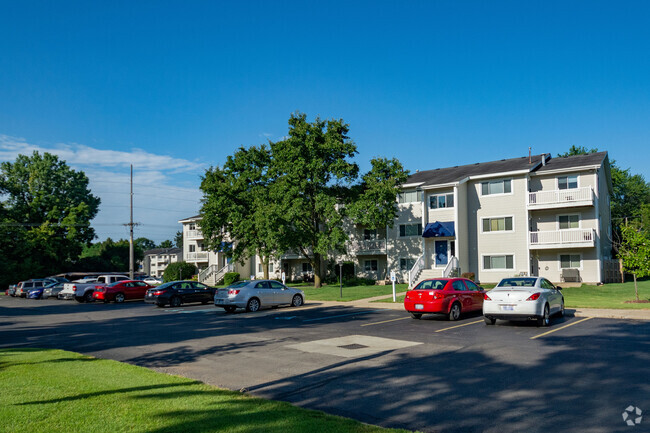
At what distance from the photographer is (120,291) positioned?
106 feet

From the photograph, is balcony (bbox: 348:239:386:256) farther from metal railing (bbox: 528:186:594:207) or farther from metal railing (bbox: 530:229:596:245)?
metal railing (bbox: 528:186:594:207)

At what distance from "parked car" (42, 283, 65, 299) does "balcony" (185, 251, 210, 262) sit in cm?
2363

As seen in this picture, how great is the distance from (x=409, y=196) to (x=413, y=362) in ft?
108

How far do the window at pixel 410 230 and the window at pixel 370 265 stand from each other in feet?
14.3

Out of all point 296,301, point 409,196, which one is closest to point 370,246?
point 409,196

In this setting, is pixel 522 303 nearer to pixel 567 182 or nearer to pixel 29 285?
pixel 567 182

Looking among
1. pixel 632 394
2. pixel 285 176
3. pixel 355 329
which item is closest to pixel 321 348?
pixel 355 329

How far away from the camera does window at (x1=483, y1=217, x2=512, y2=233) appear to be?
1457 inches

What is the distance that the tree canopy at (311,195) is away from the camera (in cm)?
3813

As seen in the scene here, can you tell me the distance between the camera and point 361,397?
24.4ft

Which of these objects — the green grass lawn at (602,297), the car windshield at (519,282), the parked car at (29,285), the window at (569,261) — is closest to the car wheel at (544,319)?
the car windshield at (519,282)

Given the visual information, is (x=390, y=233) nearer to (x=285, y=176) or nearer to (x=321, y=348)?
(x=285, y=176)

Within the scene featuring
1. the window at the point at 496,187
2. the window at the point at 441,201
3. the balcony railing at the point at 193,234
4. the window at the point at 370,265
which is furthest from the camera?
the balcony railing at the point at 193,234

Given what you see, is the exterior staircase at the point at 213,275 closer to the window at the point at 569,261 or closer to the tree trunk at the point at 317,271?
the tree trunk at the point at 317,271
